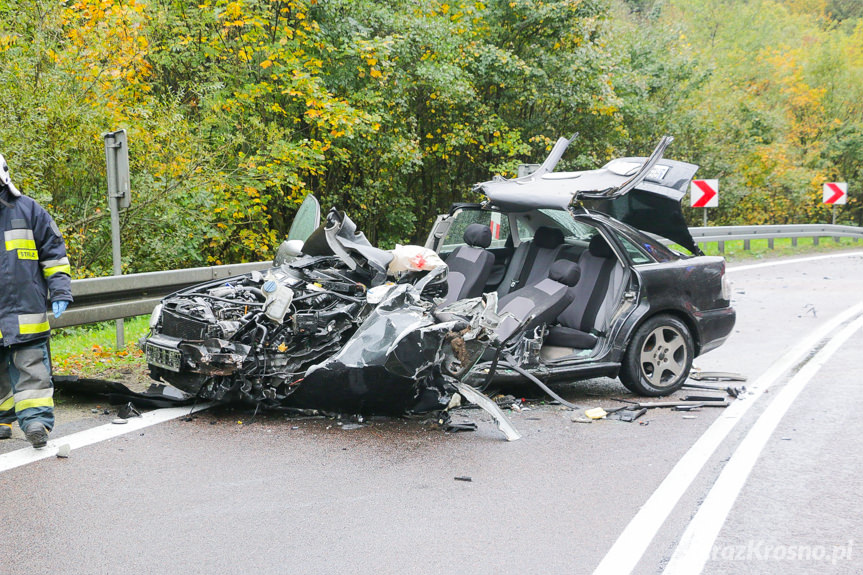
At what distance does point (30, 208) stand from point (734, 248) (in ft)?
74.9

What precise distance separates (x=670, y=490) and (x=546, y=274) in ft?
10.8

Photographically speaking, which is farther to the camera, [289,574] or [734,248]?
[734,248]

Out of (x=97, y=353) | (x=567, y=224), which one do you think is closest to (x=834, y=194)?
(x=567, y=224)

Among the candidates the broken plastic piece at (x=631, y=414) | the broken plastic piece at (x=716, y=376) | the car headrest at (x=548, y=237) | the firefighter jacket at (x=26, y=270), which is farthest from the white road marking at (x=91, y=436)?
the broken plastic piece at (x=716, y=376)

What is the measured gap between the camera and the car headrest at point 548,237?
797 centimetres

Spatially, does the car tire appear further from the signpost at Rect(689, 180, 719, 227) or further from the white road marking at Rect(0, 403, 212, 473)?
the signpost at Rect(689, 180, 719, 227)

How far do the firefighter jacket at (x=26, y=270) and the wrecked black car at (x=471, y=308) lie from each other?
0.82 meters

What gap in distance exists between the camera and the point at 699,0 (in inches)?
1652

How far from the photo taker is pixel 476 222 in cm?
819

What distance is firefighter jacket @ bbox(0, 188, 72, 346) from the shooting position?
5.30 metres

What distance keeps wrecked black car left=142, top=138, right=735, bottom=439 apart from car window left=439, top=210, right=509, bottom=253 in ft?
0.07

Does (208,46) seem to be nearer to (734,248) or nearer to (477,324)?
(477,324)

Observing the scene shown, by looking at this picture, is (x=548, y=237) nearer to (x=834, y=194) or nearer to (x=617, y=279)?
(x=617, y=279)

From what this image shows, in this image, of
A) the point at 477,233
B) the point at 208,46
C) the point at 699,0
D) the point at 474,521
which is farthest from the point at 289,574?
the point at 699,0
